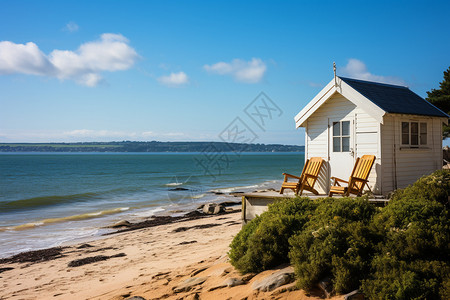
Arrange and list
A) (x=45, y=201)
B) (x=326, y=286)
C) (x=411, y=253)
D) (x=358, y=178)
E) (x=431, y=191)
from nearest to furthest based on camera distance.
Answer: (x=411, y=253)
(x=326, y=286)
(x=431, y=191)
(x=358, y=178)
(x=45, y=201)

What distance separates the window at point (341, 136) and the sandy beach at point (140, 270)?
4391mm

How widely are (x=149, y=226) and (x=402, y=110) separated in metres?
12.4

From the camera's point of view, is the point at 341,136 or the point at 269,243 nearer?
the point at 269,243

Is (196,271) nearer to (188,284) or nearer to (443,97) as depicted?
(188,284)

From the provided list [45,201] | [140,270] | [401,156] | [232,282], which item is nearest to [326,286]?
[232,282]

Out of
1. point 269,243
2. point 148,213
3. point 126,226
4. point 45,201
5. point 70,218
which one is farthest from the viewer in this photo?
point 45,201

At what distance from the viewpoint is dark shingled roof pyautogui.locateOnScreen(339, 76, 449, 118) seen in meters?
10.4

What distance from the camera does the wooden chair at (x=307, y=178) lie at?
10289mm

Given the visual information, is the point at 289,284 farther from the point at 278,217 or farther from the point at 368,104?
the point at 368,104

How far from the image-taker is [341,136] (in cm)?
1088

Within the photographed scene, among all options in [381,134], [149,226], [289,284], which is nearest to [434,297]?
[289,284]

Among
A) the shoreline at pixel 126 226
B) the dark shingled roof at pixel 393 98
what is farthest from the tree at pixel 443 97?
the shoreline at pixel 126 226

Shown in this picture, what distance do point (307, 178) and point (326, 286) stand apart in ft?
19.9

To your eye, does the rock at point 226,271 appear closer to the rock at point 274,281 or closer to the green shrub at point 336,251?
the rock at point 274,281
